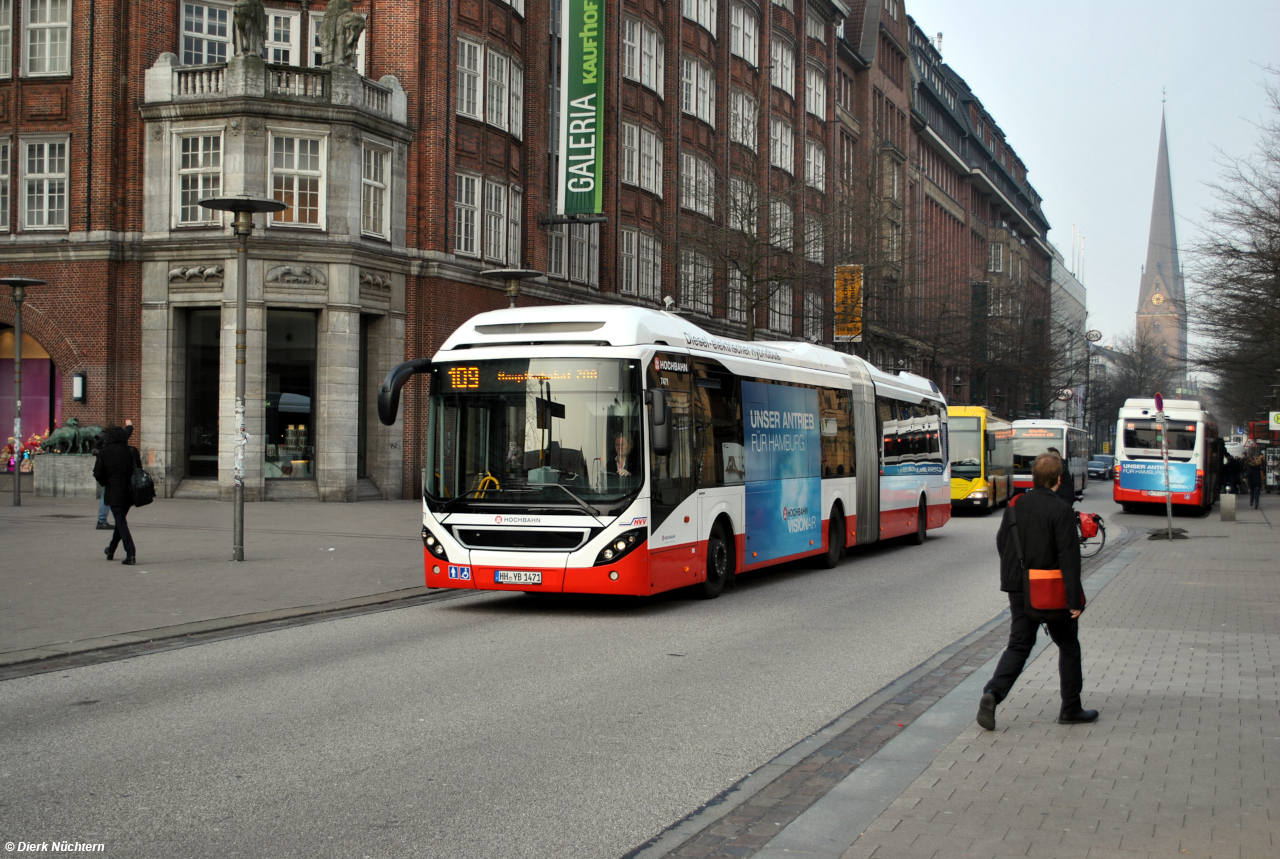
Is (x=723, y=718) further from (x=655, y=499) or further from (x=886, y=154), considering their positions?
(x=886, y=154)

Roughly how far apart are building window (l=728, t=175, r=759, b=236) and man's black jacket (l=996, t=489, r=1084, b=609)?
94.7 ft

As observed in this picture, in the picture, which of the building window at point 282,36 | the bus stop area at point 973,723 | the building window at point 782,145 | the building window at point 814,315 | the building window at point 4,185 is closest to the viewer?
the bus stop area at point 973,723

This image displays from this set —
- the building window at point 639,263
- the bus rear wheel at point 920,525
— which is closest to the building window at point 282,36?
the building window at point 639,263

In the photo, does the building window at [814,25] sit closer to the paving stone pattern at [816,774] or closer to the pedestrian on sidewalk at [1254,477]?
the pedestrian on sidewalk at [1254,477]

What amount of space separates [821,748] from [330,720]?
9.53 ft

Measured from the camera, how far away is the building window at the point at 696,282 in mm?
39031

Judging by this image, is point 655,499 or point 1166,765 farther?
point 655,499

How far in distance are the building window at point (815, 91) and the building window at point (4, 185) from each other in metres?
37.7

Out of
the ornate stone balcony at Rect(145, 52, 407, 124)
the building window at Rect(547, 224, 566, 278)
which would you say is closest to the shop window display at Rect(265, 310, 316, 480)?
the ornate stone balcony at Rect(145, 52, 407, 124)

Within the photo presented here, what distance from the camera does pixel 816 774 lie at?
6.22 metres

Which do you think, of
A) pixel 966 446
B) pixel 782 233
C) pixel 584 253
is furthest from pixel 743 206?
pixel 966 446

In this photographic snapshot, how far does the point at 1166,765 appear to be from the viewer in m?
6.15

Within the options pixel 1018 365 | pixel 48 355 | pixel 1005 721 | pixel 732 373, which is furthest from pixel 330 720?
pixel 1018 365

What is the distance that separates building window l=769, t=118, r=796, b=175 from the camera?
54125mm
